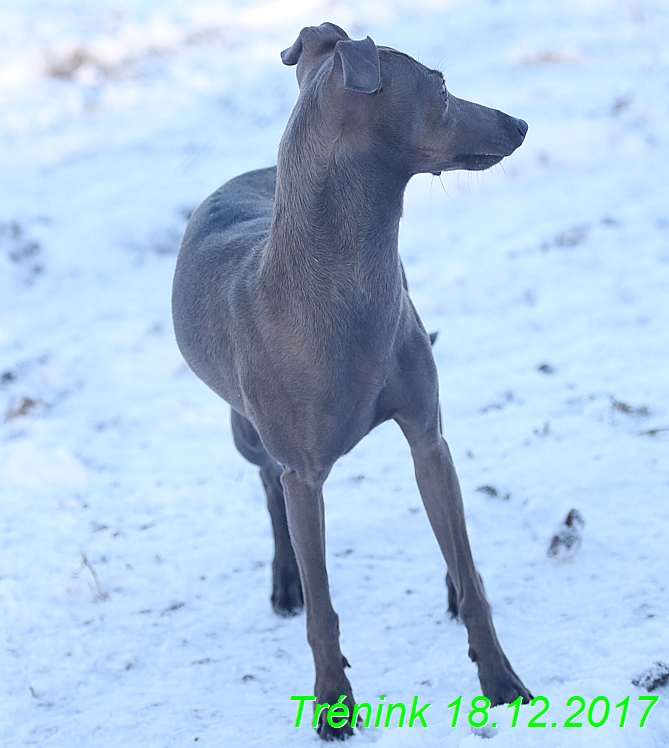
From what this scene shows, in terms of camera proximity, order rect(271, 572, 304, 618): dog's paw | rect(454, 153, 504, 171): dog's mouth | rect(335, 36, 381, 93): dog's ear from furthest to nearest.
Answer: rect(271, 572, 304, 618): dog's paw
rect(454, 153, 504, 171): dog's mouth
rect(335, 36, 381, 93): dog's ear

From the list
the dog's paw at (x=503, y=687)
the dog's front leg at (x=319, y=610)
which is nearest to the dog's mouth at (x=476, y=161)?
the dog's front leg at (x=319, y=610)

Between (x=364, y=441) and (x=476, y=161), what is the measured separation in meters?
2.24

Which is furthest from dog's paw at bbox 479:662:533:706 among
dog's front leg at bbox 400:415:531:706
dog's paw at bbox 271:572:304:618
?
dog's paw at bbox 271:572:304:618

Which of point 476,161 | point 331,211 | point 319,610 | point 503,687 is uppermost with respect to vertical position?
point 476,161

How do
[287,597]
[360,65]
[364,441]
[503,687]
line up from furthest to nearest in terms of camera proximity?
[364,441] < [287,597] < [503,687] < [360,65]

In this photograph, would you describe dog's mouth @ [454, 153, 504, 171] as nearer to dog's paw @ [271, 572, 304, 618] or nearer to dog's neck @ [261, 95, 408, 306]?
dog's neck @ [261, 95, 408, 306]

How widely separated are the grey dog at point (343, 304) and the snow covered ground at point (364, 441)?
0.40 m

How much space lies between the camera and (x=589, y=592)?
3.02 metres

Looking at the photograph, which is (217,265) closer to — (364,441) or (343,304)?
(343,304)

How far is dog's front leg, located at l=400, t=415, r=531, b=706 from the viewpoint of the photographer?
260 centimetres

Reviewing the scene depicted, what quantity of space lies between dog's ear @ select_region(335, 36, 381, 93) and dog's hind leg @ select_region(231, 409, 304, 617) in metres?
1.68

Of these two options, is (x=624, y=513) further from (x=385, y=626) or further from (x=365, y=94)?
(x=365, y=94)

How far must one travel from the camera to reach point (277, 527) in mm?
3549

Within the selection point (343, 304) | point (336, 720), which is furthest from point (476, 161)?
point (336, 720)
